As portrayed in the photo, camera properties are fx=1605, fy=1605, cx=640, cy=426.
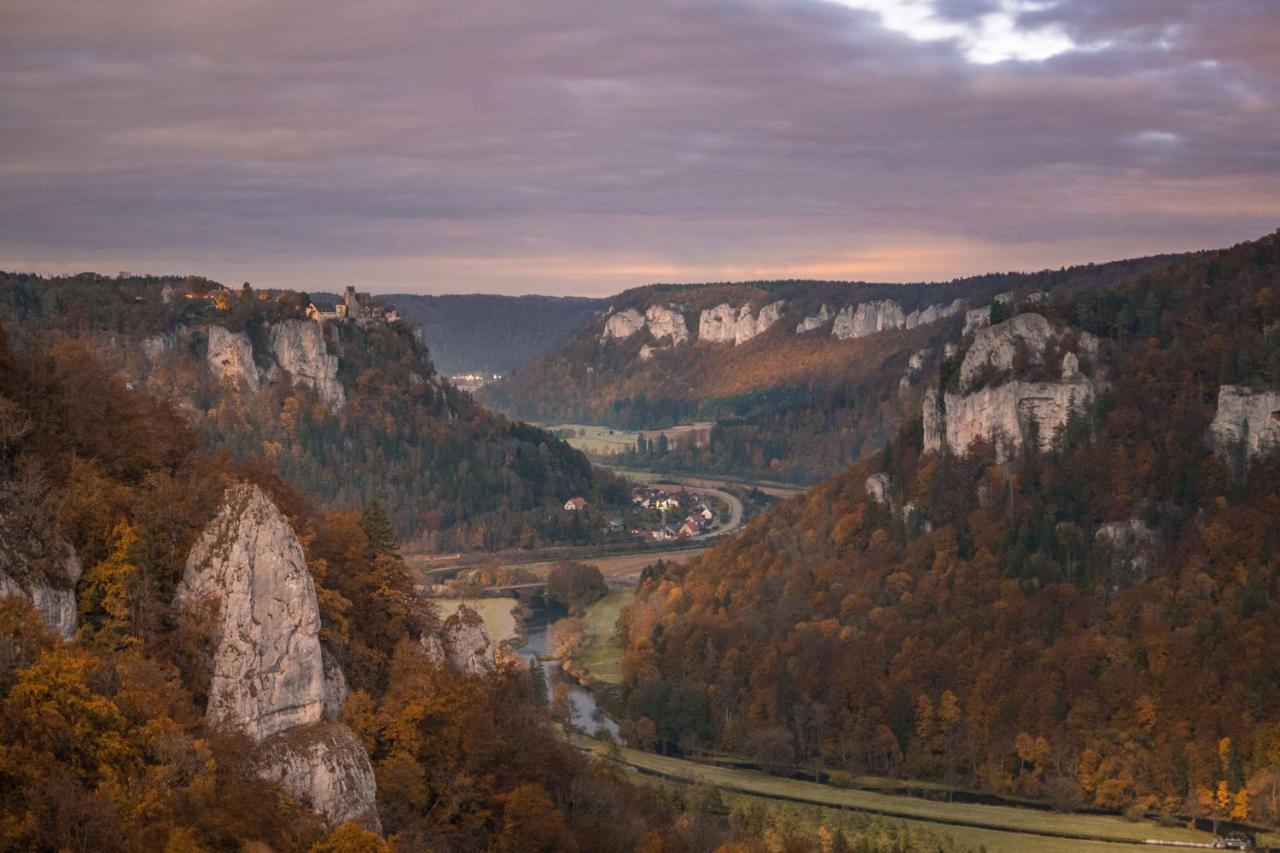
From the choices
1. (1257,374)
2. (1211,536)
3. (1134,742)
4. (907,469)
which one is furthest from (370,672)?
(907,469)

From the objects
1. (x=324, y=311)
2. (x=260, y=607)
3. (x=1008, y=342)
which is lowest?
(x=260, y=607)

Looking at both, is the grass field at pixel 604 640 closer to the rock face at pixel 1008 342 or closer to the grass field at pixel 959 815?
the grass field at pixel 959 815

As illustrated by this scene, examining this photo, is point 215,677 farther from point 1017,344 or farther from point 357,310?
point 357,310

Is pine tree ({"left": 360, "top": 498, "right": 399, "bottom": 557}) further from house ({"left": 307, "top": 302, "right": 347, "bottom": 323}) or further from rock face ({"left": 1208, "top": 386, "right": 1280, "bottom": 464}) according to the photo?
house ({"left": 307, "top": 302, "right": 347, "bottom": 323})

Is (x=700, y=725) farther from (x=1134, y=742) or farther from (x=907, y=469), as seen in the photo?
(x=907, y=469)

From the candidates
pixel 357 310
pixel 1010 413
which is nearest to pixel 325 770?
pixel 1010 413

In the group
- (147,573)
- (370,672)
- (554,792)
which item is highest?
(147,573)

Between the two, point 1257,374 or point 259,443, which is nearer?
point 1257,374

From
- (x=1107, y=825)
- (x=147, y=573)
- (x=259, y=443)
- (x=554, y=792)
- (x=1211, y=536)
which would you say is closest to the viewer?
(x=147, y=573)
